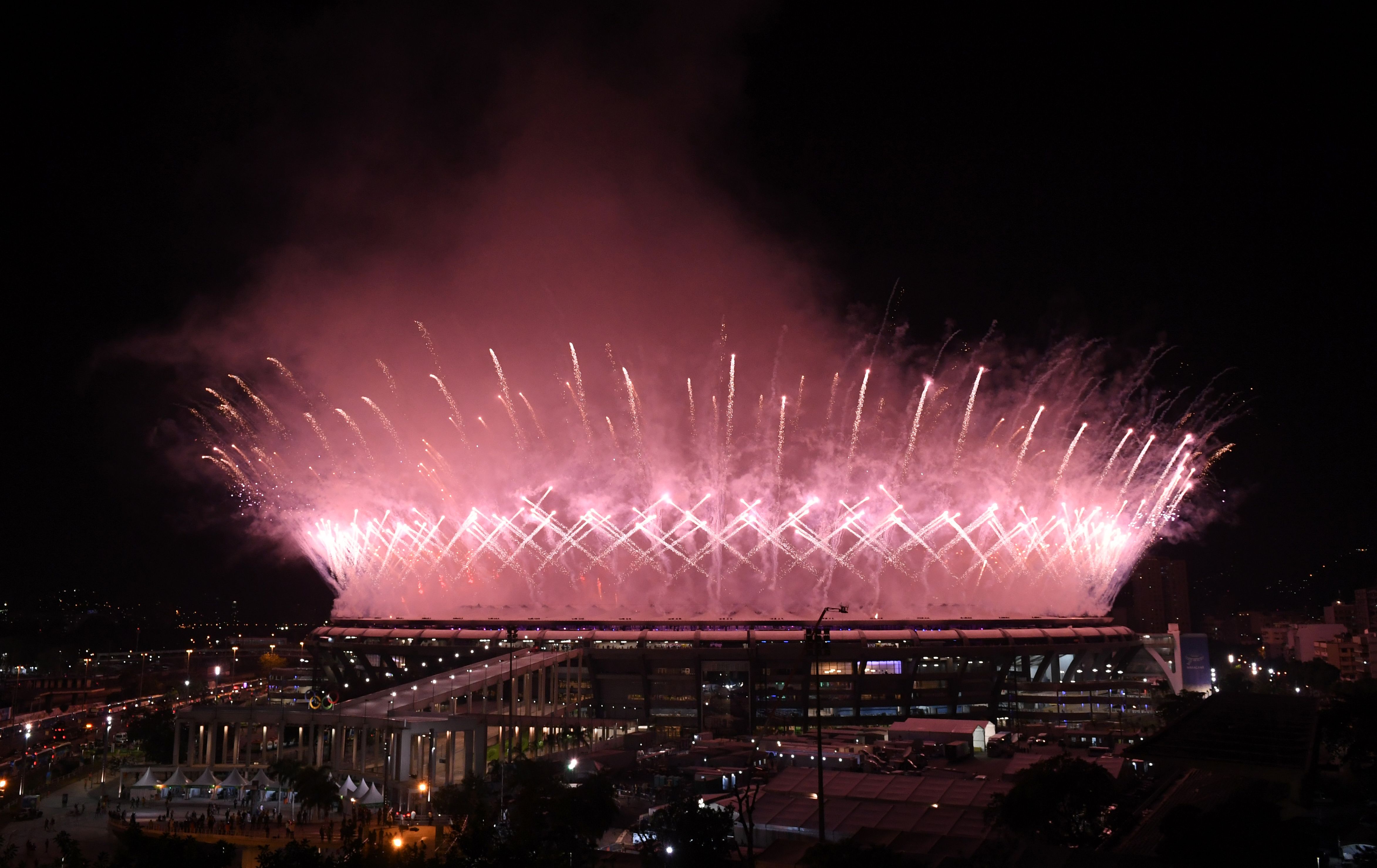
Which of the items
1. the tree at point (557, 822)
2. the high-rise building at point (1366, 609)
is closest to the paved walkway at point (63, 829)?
the tree at point (557, 822)

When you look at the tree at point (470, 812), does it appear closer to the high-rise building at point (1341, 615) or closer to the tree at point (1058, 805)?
the tree at point (1058, 805)

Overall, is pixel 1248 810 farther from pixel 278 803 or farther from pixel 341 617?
pixel 341 617

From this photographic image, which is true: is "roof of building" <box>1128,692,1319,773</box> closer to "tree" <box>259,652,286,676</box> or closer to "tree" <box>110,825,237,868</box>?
"tree" <box>110,825,237,868</box>

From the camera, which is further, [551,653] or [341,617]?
[341,617]

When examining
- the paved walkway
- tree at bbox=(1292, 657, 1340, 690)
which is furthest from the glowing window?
the paved walkway

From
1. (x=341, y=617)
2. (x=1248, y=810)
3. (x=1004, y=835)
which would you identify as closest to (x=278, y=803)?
(x=1004, y=835)

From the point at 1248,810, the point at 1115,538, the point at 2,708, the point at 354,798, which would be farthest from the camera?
the point at 2,708

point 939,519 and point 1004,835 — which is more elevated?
point 939,519
